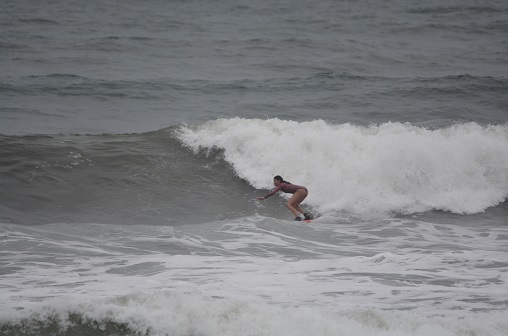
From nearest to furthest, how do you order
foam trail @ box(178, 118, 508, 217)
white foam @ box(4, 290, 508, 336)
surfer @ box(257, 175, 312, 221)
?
white foam @ box(4, 290, 508, 336)
surfer @ box(257, 175, 312, 221)
foam trail @ box(178, 118, 508, 217)

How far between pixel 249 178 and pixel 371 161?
2.40 meters

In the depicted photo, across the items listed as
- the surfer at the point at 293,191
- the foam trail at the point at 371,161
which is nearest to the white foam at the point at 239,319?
the surfer at the point at 293,191

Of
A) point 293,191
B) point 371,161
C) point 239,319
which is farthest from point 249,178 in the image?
point 239,319

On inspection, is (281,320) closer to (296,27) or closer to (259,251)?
(259,251)

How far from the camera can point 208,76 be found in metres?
22.4

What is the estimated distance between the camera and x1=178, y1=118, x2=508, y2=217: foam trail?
12.6 meters

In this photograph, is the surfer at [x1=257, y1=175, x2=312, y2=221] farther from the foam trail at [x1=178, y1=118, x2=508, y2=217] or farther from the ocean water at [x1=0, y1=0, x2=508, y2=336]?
the foam trail at [x1=178, y1=118, x2=508, y2=217]

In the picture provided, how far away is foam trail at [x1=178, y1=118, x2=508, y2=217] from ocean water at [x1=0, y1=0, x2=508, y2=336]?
0.14 feet

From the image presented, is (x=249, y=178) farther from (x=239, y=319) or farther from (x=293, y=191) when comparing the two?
(x=239, y=319)

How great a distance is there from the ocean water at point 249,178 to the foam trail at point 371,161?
0.04m

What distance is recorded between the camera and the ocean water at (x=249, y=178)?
6645 mm

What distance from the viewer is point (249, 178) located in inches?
531

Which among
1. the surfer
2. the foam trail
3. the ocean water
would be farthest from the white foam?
the foam trail

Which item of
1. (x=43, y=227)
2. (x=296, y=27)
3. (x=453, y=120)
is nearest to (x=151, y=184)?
(x=43, y=227)
